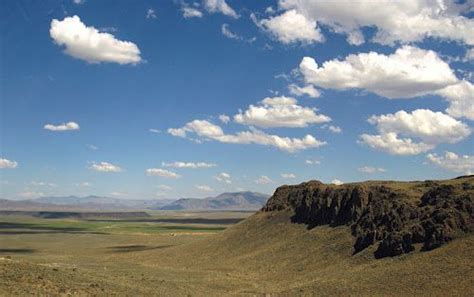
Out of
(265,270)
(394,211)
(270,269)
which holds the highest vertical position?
(394,211)

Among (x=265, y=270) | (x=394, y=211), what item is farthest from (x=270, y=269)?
(x=394, y=211)

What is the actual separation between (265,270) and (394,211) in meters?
21.9

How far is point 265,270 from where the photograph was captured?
258ft

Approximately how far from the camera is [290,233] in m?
94.4

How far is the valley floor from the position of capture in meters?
51.8

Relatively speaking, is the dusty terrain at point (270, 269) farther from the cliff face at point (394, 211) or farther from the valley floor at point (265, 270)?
the cliff face at point (394, 211)

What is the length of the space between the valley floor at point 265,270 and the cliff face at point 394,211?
7.10 ft

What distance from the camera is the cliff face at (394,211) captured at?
64.1m

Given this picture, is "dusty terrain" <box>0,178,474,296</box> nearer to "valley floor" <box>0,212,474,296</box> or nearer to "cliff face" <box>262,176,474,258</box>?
"valley floor" <box>0,212,474,296</box>

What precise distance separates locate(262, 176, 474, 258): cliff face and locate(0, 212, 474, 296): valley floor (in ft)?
7.10

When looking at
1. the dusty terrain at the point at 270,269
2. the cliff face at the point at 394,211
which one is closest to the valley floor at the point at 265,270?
the dusty terrain at the point at 270,269

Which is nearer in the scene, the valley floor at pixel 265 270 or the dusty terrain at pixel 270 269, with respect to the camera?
the valley floor at pixel 265 270

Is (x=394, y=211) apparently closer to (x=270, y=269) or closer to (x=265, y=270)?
(x=270, y=269)

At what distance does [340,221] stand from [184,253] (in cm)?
3367
